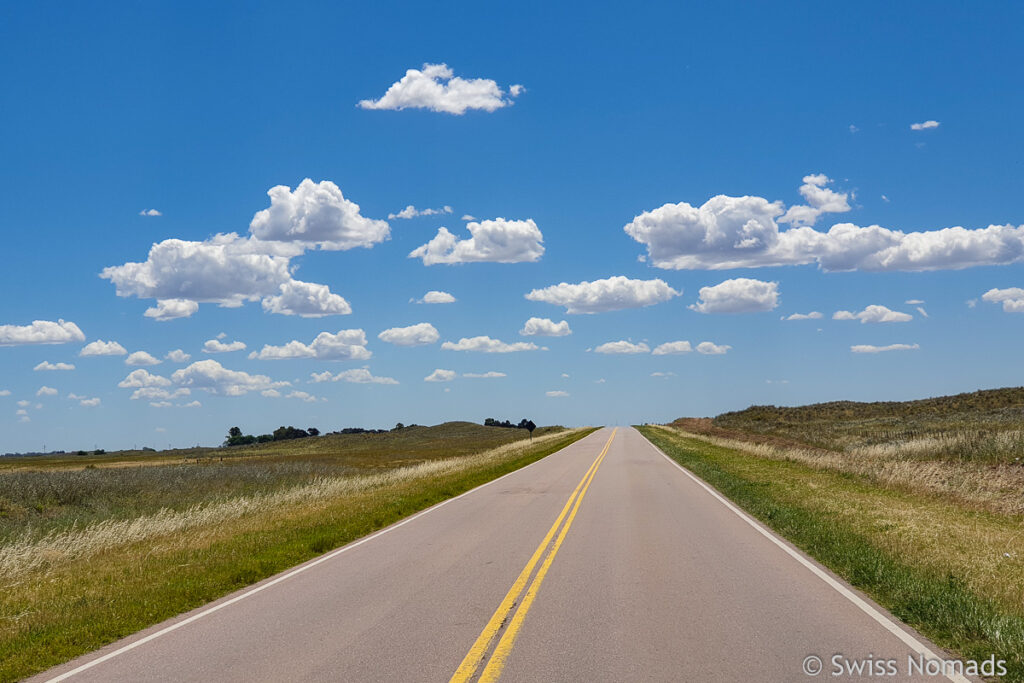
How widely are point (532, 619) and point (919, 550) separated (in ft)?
22.7

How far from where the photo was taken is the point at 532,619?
26.6 feet

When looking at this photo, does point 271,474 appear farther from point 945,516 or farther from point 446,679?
point 446,679

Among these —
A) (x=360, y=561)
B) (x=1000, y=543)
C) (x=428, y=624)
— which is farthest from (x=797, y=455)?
(x=428, y=624)

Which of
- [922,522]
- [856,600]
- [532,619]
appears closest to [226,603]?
[532,619]

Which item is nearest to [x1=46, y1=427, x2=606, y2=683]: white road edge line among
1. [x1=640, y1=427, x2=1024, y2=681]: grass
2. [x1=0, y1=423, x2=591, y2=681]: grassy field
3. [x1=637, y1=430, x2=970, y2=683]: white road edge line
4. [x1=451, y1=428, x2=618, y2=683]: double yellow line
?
[x1=0, y1=423, x2=591, y2=681]: grassy field

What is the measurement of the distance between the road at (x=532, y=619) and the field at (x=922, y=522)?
46cm

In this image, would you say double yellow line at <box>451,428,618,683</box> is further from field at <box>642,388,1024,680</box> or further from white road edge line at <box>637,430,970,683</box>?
field at <box>642,388,1024,680</box>

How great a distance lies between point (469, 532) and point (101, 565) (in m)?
6.59

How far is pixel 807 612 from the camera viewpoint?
27.0 ft

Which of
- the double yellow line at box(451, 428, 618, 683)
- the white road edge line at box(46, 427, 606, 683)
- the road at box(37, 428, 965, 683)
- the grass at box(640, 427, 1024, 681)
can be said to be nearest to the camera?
the double yellow line at box(451, 428, 618, 683)

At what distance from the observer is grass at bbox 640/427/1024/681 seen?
7449mm

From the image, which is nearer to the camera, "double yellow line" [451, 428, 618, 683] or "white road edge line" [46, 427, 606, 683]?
"double yellow line" [451, 428, 618, 683]

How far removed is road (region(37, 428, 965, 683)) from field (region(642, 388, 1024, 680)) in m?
0.46

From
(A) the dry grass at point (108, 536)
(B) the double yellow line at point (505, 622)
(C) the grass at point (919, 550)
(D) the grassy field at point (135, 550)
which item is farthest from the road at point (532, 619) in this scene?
(A) the dry grass at point (108, 536)
